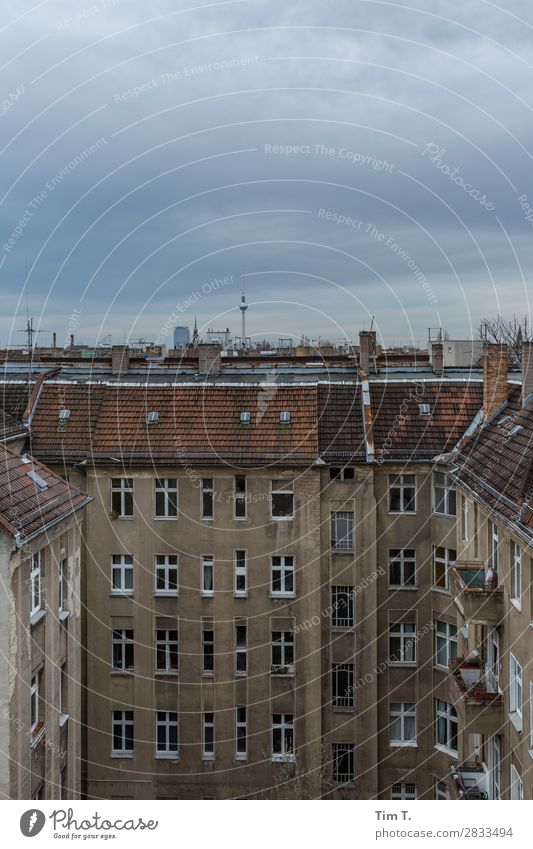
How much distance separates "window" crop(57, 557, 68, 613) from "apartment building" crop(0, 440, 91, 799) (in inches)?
1.0

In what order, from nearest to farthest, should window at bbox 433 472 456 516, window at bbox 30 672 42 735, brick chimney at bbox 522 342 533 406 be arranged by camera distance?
1. window at bbox 30 672 42 735
2. brick chimney at bbox 522 342 533 406
3. window at bbox 433 472 456 516

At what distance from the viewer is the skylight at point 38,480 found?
21.4 m

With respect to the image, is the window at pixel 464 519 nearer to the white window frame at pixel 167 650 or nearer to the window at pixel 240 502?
the window at pixel 240 502

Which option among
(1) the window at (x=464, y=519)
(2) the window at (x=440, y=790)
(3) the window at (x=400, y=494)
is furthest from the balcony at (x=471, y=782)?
(3) the window at (x=400, y=494)

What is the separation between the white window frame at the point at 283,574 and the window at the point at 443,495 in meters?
5.08

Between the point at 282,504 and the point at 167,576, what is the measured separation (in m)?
4.45

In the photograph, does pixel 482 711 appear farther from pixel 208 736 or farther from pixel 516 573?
pixel 208 736

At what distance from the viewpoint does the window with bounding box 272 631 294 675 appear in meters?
27.8

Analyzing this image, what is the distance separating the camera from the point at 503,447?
23422mm

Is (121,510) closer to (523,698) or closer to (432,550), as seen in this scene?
(432,550)

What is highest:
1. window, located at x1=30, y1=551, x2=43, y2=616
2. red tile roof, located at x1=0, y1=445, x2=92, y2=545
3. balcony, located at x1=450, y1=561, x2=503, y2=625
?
red tile roof, located at x1=0, y1=445, x2=92, y2=545

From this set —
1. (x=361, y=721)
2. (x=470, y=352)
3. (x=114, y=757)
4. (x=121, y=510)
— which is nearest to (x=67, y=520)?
(x=121, y=510)

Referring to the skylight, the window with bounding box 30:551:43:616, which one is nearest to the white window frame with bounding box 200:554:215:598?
the skylight

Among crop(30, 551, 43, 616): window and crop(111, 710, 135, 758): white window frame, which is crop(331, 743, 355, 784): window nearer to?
crop(111, 710, 135, 758): white window frame
